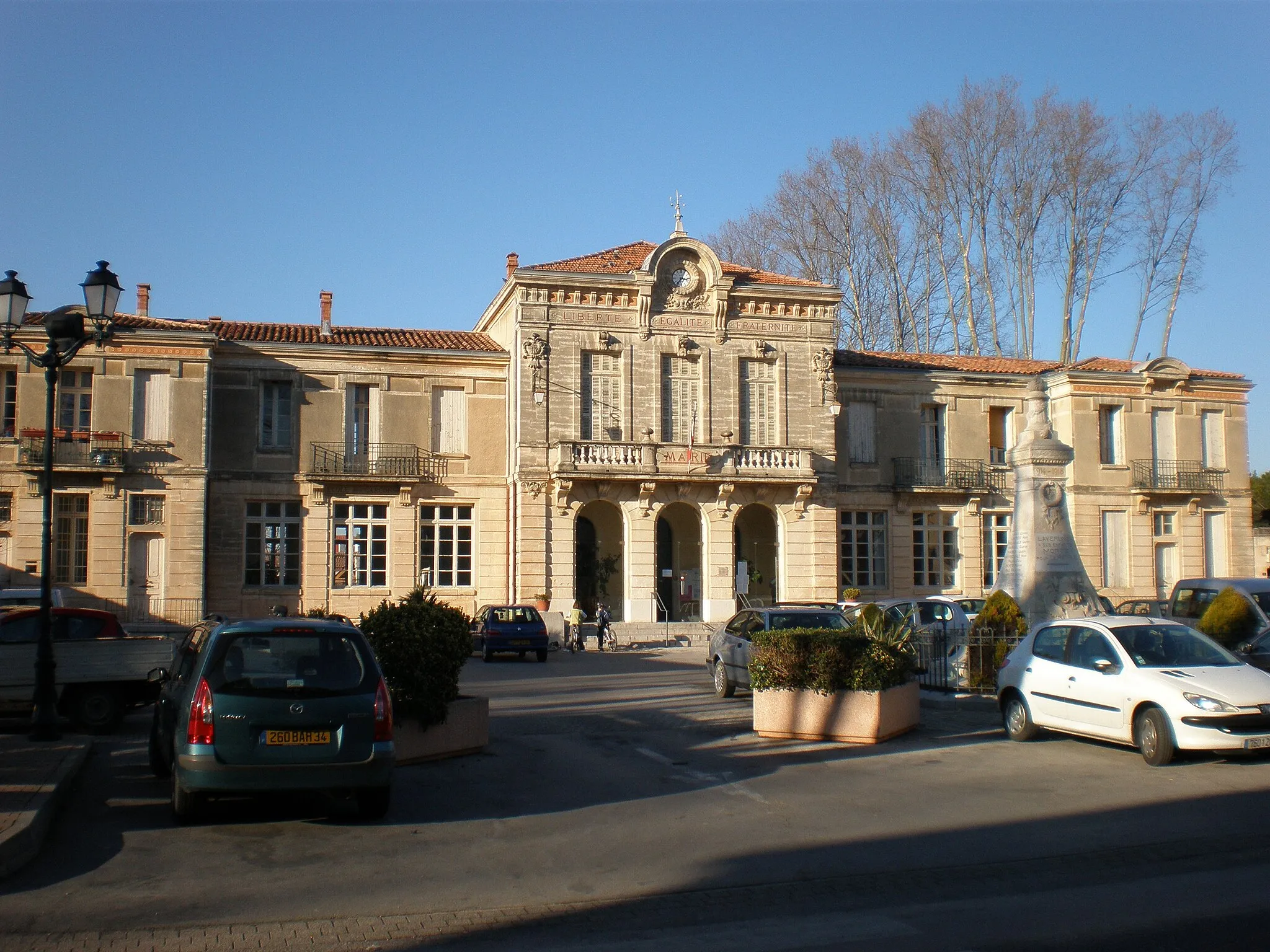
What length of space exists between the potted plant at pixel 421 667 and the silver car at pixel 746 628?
609cm

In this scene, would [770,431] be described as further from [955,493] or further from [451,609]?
[451,609]

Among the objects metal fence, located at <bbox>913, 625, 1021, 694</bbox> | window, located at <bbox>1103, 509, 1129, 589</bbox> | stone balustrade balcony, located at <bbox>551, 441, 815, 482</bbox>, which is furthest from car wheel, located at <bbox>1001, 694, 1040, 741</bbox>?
window, located at <bbox>1103, 509, 1129, 589</bbox>

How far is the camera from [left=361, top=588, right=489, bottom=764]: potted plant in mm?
11477

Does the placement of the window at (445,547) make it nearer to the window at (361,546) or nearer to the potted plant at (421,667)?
the window at (361,546)

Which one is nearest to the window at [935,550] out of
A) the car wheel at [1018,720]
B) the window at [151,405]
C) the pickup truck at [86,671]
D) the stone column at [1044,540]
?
the stone column at [1044,540]

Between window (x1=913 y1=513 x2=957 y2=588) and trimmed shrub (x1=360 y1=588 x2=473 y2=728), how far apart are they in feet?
93.3

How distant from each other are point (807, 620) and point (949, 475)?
2265 centimetres

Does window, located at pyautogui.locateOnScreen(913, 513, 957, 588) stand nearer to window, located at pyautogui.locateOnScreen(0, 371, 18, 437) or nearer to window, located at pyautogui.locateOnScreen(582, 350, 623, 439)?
window, located at pyautogui.locateOnScreen(582, 350, 623, 439)

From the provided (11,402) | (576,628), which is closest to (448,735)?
(576,628)

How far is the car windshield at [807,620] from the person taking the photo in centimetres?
1717

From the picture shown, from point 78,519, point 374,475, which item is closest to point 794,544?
point 374,475

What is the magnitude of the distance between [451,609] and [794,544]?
77.8 ft

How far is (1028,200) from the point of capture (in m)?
40.9

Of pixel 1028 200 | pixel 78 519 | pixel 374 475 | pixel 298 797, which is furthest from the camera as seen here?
pixel 1028 200
